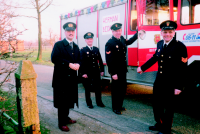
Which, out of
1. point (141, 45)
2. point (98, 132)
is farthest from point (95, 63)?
point (98, 132)

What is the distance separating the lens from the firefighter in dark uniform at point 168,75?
307 centimetres

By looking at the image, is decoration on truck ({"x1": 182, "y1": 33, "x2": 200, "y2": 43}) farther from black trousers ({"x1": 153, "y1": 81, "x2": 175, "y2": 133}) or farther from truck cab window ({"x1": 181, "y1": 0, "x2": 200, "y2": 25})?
black trousers ({"x1": 153, "y1": 81, "x2": 175, "y2": 133})

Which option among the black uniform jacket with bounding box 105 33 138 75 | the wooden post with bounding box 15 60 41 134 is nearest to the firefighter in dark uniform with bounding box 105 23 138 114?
the black uniform jacket with bounding box 105 33 138 75

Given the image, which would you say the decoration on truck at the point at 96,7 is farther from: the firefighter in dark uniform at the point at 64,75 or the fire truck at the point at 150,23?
the firefighter in dark uniform at the point at 64,75

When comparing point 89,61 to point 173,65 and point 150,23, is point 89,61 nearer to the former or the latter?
point 150,23

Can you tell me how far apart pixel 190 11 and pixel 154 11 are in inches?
33.4

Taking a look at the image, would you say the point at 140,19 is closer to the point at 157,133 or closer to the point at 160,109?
the point at 160,109

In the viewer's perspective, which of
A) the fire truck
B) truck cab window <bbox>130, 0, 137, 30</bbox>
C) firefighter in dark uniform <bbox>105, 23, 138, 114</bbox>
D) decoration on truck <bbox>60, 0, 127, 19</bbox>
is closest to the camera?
the fire truck

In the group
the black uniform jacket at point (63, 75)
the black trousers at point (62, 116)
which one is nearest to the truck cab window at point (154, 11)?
the black uniform jacket at point (63, 75)

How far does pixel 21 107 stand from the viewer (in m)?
2.78

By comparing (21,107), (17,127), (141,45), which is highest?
(141,45)

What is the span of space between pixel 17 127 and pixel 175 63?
2.79m

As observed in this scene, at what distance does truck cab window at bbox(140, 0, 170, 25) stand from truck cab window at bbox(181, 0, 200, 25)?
1.22ft

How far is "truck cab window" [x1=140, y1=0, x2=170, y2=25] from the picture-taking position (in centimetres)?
456
